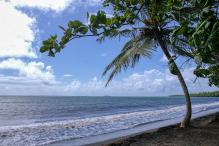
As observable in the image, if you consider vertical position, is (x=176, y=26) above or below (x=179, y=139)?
above

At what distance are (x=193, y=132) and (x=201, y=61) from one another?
32.0ft

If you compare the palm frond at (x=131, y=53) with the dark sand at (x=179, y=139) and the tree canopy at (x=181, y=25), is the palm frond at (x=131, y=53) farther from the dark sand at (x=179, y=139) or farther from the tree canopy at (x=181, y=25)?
the tree canopy at (x=181, y=25)

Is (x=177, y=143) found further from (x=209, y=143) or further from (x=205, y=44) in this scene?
(x=205, y=44)

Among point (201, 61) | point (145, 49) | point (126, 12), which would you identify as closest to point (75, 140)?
point (145, 49)

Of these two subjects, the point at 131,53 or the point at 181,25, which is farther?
the point at 131,53

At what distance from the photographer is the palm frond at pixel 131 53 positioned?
487 inches

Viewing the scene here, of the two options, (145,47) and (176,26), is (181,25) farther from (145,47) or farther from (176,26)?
(145,47)

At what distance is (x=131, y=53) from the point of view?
41.5ft

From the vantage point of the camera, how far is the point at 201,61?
2.53 m

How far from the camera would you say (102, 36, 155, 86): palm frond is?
1238cm

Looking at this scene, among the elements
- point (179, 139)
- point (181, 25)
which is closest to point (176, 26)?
point (181, 25)

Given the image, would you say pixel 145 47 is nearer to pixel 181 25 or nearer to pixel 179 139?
pixel 179 139

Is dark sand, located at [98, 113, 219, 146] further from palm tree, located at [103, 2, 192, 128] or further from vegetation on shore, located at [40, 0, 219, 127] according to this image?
vegetation on shore, located at [40, 0, 219, 127]

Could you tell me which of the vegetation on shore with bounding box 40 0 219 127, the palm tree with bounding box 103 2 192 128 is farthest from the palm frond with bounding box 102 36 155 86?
the vegetation on shore with bounding box 40 0 219 127
